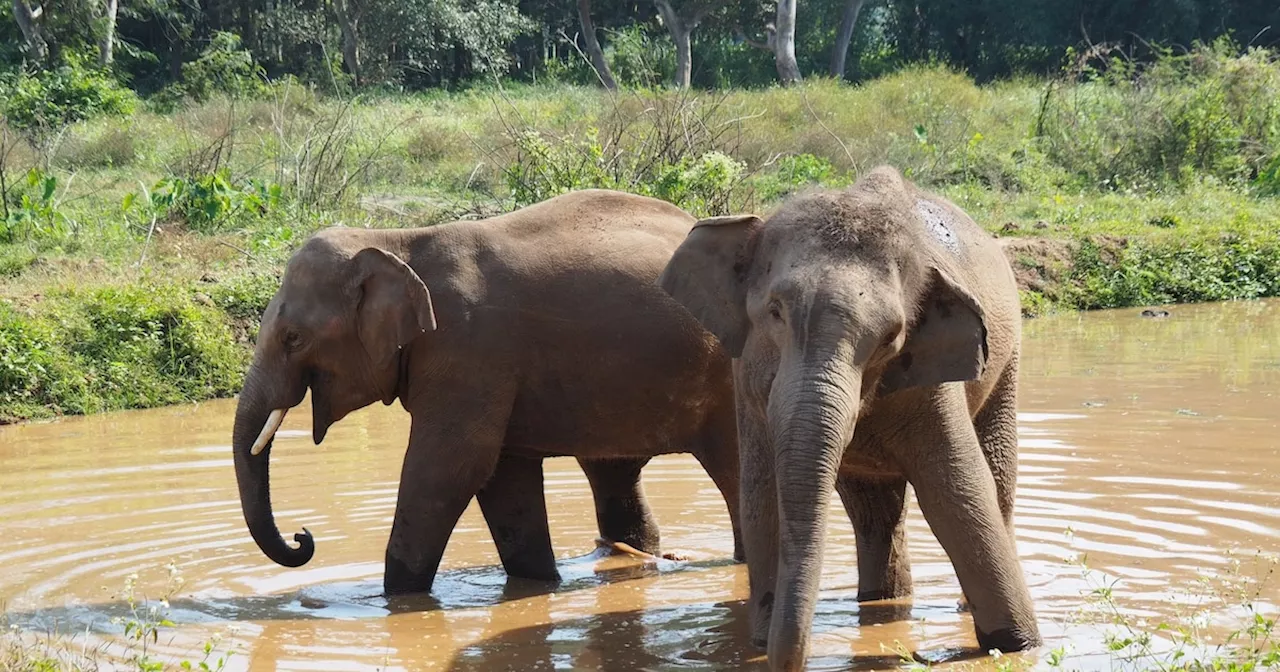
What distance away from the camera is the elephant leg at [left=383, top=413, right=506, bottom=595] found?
21.9 feet

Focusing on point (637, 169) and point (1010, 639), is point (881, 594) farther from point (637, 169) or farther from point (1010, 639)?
point (637, 169)

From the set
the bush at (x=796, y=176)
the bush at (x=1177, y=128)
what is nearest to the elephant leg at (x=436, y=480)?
the bush at (x=796, y=176)

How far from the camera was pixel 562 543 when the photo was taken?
8.05m

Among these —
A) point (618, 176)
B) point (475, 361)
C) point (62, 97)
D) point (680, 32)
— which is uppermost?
point (680, 32)

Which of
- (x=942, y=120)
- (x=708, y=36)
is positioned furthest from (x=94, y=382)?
(x=708, y=36)

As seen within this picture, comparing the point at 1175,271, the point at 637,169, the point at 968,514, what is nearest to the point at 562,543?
the point at 968,514

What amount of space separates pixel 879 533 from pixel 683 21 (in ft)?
116

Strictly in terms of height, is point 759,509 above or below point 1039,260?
above

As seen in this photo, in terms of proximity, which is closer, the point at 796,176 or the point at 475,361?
the point at 475,361

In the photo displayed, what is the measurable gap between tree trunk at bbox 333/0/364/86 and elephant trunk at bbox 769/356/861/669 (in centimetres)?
3356

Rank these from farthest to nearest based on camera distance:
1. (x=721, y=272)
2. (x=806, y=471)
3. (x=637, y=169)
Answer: (x=637, y=169) < (x=721, y=272) < (x=806, y=471)

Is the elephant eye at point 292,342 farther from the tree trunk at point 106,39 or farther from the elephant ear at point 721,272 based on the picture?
the tree trunk at point 106,39

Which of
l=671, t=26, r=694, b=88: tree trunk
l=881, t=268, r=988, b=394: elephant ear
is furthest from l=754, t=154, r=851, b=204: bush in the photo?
l=671, t=26, r=694, b=88: tree trunk

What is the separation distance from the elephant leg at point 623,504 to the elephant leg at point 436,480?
102cm
